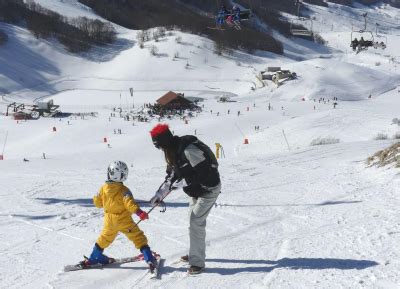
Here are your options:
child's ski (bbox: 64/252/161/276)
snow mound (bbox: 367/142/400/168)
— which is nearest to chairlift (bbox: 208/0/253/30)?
snow mound (bbox: 367/142/400/168)

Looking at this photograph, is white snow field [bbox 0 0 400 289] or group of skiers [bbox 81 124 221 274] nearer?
group of skiers [bbox 81 124 221 274]

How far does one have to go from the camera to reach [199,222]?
5715 millimetres

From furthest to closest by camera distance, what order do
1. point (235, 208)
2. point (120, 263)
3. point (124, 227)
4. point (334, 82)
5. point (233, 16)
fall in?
point (334, 82)
point (233, 16)
point (235, 208)
point (120, 263)
point (124, 227)

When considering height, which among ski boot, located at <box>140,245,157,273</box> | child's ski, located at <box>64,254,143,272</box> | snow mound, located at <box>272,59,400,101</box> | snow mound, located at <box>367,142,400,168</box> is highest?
snow mound, located at <box>367,142,400,168</box>

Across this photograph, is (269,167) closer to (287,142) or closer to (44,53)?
(287,142)

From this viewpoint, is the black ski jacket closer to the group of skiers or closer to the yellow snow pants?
the group of skiers

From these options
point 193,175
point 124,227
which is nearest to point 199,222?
point 193,175

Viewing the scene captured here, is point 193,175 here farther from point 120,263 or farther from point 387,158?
point 387,158

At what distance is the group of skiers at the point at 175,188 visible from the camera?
5449 millimetres

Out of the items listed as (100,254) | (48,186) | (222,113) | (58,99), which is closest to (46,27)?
(58,99)

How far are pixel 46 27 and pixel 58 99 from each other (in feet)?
119

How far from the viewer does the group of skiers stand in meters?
5.45

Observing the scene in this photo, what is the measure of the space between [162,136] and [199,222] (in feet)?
3.75

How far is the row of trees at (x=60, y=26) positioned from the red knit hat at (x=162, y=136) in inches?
3635
